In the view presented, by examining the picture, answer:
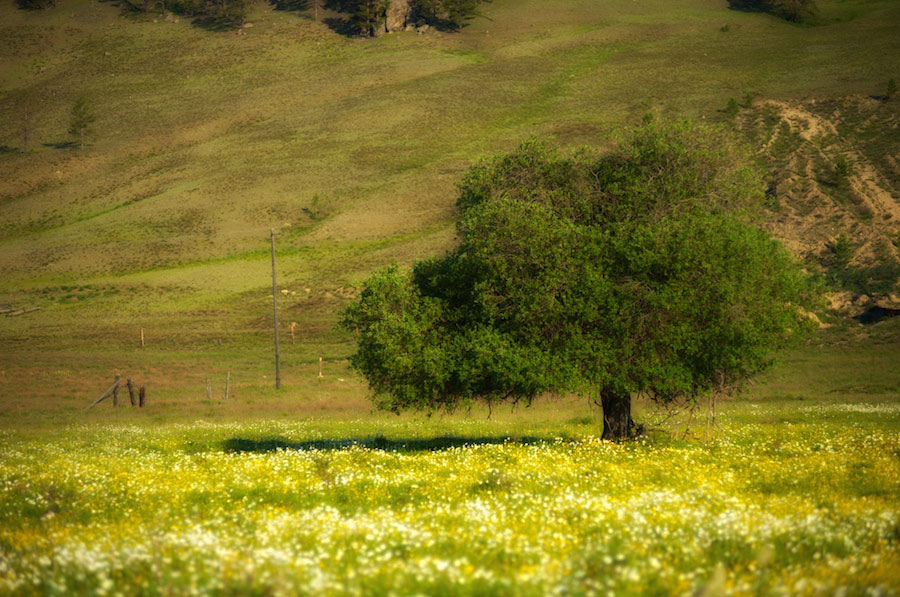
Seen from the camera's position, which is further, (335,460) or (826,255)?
(826,255)

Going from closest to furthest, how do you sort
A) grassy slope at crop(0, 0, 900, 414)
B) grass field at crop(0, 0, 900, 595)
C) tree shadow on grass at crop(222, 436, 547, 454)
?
grass field at crop(0, 0, 900, 595)
tree shadow on grass at crop(222, 436, 547, 454)
grassy slope at crop(0, 0, 900, 414)

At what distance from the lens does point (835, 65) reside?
148 metres

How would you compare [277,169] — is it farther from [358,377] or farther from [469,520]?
[469,520]

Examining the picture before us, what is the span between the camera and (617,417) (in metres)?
23.7

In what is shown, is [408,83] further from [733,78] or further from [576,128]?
[733,78]

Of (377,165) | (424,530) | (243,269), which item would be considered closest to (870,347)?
(424,530)

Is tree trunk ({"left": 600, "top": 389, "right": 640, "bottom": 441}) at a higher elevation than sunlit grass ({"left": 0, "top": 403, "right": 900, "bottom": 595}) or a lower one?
lower

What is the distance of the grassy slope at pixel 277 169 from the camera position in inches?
3179

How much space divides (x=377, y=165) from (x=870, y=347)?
94.5 m

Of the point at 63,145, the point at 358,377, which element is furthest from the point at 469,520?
the point at 63,145

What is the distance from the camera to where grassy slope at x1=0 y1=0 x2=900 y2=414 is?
265 feet

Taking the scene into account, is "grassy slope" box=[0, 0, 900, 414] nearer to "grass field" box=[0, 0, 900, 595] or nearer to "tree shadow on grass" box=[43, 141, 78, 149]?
"grass field" box=[0, 0, 900, 595]

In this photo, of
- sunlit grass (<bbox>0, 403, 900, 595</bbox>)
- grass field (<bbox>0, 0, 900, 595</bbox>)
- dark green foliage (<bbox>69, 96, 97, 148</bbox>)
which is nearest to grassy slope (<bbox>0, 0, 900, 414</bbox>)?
grass field (<bbox>0, 0, 900, 595</bbox>)

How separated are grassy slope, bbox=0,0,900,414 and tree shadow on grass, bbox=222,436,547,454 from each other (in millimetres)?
25520
